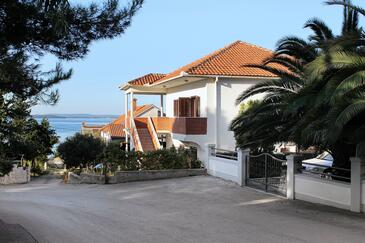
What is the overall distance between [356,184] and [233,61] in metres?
17.3

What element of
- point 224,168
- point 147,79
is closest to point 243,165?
point 224,168

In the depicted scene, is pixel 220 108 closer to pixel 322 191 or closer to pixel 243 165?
pixel 243 165

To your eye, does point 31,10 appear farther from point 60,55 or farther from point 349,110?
point 349,110

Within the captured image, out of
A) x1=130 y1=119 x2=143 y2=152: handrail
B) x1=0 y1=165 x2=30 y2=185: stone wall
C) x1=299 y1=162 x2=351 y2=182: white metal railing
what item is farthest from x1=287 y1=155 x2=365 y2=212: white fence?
x1=0 y1=165 x2=30 y2=185: stone wall

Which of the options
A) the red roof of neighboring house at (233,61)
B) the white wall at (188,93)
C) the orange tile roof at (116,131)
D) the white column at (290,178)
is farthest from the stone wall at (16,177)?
the white column at (290,178)

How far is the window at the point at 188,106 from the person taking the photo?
90.9 ft

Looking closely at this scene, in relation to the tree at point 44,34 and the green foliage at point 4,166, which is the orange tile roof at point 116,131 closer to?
the green foliage at point 4,166

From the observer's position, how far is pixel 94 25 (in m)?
9.41


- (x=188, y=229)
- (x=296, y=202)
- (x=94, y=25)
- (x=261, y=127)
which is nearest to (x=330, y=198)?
(x=296, y=202)

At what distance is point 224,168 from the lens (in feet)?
67.5

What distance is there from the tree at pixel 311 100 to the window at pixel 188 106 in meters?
10.4

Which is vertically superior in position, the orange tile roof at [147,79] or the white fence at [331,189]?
the orange tile roof at [147,79]

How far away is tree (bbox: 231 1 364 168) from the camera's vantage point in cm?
1109

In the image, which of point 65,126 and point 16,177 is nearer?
point 16,177
